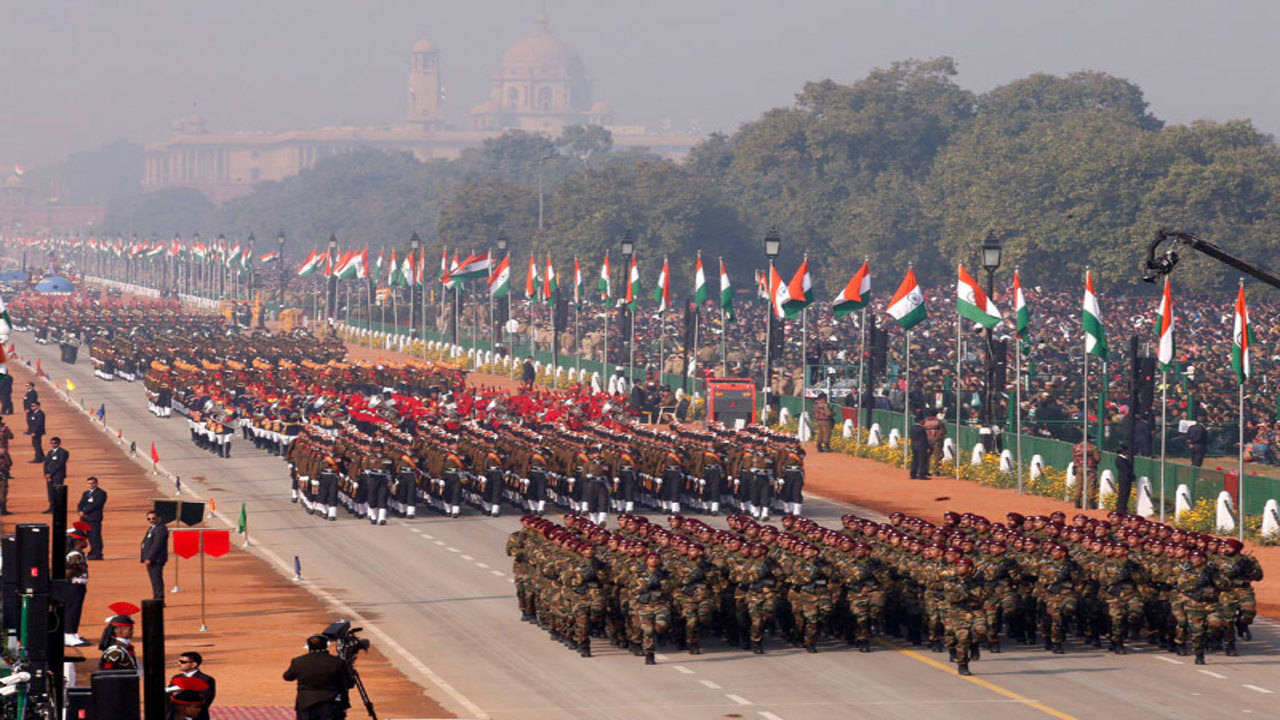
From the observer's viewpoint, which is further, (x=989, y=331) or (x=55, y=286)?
(x=55, y=286)

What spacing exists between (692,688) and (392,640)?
4.95 metres

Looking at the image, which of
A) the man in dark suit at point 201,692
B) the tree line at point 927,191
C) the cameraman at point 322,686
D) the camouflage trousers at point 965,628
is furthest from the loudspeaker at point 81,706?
the tree line at point 927,191

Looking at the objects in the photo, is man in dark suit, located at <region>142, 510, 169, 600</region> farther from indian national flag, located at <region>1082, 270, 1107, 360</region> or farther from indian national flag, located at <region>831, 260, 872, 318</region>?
indian national flag, located at <region>831, 260, 872, 318</region>

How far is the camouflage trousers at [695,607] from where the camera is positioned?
26.8 metres

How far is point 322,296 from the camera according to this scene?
142125 mm

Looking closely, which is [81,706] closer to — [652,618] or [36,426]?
[652,618]

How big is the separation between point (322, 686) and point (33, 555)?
301 cm

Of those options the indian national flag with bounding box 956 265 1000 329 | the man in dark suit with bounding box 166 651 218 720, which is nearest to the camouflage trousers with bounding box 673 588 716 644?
the man in dark suit with bounding box 166 651 218 720

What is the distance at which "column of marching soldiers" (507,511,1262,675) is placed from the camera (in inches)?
1048

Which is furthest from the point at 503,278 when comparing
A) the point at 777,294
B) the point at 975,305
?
the point at 975,305

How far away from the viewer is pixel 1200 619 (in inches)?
1053

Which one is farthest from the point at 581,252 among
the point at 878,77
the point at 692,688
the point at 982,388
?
the point at 692,688

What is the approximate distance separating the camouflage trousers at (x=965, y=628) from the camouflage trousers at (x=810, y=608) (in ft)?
5.37

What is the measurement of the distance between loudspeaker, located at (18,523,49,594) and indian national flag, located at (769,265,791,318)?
41.6 metres
